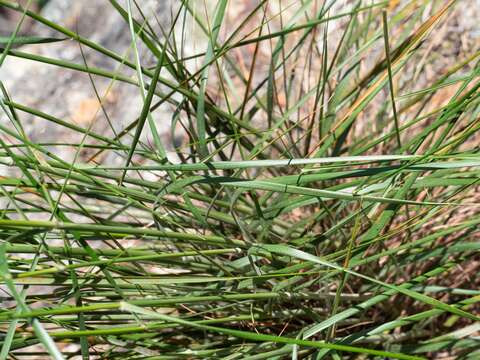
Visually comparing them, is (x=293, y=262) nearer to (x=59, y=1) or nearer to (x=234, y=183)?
(x=234, y=183)

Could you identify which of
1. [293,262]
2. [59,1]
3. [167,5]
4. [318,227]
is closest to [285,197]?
[293,262]

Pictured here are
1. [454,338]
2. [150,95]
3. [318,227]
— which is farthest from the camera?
[318,227]

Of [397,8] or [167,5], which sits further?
[167,5]

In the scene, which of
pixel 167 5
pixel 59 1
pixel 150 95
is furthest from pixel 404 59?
pixel 59 1

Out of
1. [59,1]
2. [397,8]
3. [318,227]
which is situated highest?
[59,1]

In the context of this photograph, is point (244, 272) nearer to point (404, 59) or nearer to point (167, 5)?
point (404, 59)

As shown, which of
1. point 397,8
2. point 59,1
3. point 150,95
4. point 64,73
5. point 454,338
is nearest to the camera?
point 150,95

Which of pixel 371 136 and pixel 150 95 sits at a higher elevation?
pixel 371 136

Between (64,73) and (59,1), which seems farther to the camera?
(59,1)

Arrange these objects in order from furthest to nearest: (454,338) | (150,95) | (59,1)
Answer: (59,1)
(454,338)
(150,95)
